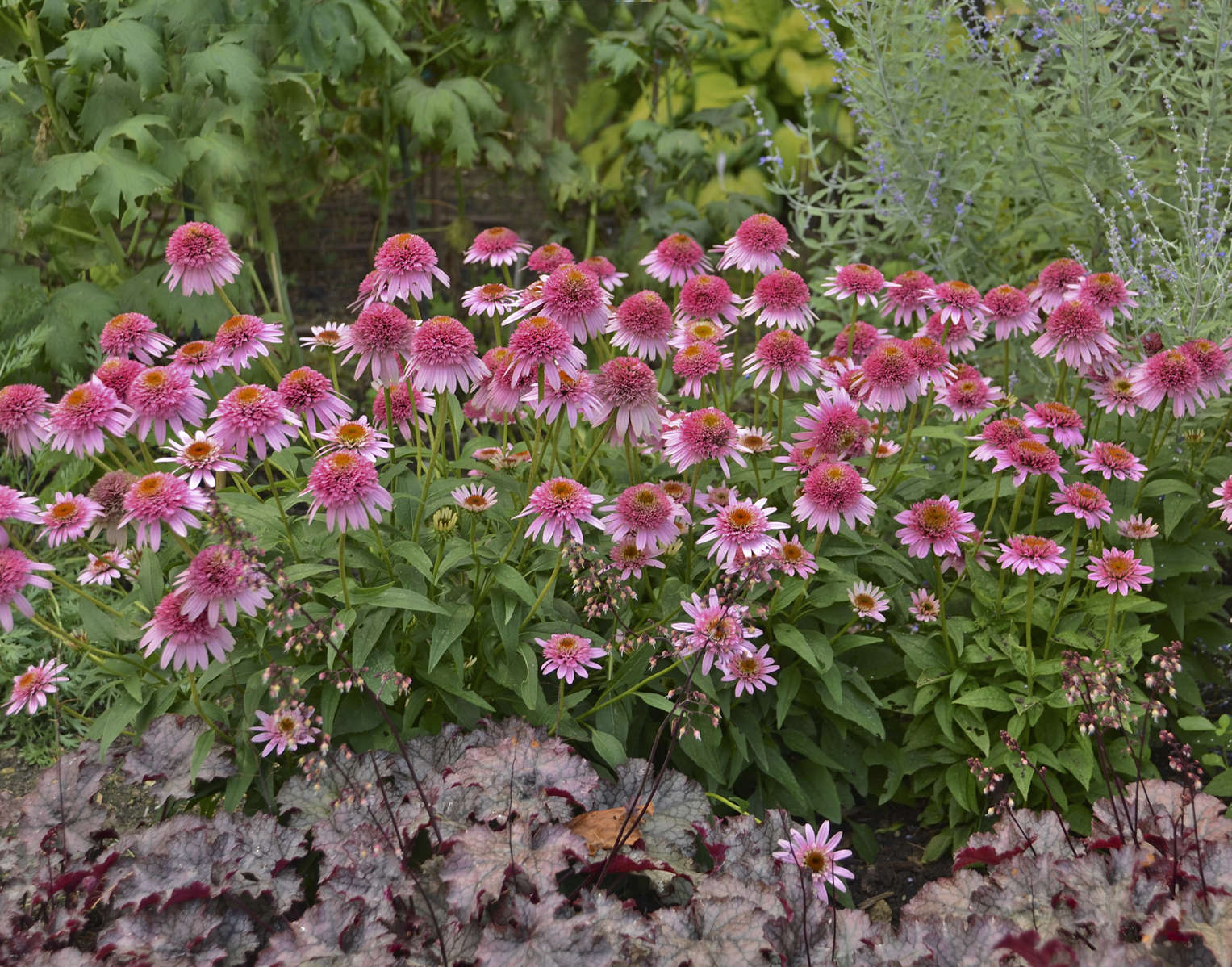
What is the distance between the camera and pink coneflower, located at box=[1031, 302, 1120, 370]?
7.52ft

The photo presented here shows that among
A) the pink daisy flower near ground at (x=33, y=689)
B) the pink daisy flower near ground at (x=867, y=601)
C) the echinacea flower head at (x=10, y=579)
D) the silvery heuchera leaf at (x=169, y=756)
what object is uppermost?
the echinacea flower head at (x=10, y=579)

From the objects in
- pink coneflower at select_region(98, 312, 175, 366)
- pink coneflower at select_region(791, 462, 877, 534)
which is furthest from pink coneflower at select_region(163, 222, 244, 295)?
pink coneflower at select_region(791, 462, 877, 534)

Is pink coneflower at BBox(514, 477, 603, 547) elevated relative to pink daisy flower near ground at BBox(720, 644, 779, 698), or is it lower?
elevated

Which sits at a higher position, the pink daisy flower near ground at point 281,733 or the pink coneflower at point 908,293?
the pink coneflower at point 908,293

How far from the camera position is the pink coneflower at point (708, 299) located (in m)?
2.34

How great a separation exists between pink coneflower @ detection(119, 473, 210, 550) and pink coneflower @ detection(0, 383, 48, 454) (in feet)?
0.99

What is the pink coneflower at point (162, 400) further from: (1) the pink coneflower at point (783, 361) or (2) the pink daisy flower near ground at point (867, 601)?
(2) the pink daisy flower near ground at point (867, 601)

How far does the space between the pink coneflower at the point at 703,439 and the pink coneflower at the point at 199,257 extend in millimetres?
890

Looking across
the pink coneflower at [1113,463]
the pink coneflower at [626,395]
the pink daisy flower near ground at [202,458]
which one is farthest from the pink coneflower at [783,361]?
the pink daisy flower near ground at [202,458]

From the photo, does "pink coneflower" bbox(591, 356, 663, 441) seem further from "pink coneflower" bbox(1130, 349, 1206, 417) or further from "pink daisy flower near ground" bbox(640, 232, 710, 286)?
"pink coneflower" bbox(1130, 349, 1206, 417)

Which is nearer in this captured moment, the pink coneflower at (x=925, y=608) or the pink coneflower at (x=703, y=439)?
the pink coneflower at (x=703, y=439)

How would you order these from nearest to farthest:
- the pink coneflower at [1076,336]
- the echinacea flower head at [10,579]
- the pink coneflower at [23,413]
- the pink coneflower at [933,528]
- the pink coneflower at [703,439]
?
1. the echinacea flower head at [10,579]
2. the pink coneflower at [23,413]
3. the pink coneflower at [703,439]
4. the pink coneflower at [933,528]
5. the pink coneflower at [1076,336]

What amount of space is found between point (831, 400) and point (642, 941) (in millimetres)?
1123

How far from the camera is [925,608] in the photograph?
2.32 meters
